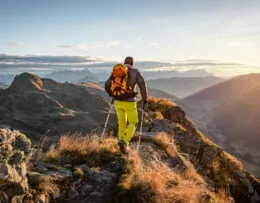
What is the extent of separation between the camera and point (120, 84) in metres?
12.3

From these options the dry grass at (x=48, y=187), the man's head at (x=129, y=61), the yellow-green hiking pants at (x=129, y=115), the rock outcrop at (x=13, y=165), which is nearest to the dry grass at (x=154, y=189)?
the dry grass at (x=48, y=187)

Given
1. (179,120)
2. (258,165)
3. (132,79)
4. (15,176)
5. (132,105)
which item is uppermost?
(132,79)

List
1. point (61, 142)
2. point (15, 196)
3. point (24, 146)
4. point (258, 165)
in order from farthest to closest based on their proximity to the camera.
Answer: point (258, 165)
point (61, 142)
point (24, 146)
point (15, 196)

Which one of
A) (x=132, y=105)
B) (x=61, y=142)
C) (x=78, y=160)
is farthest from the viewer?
(x=132, y=105)

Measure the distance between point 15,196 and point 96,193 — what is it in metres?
2.54

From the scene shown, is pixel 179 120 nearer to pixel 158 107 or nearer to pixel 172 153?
pixel 158 107

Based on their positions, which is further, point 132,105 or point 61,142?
point 132,105

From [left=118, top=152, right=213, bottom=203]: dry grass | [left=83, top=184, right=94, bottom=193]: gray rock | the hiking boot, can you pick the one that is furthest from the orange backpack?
[left=83, top=184, right=94, bottom=193]: gray rock

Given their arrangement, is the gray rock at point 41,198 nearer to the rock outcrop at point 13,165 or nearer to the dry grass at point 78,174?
the rock outcrop at point 13,165

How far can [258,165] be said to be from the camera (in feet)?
586

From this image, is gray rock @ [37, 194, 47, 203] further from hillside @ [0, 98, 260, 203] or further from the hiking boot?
the hiking boot

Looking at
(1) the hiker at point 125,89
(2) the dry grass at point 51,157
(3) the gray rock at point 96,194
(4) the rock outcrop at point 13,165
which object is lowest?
(3) the gray rock at point 96,194

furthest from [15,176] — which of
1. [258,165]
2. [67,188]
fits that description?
[258,165]

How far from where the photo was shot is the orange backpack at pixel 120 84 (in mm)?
11945
